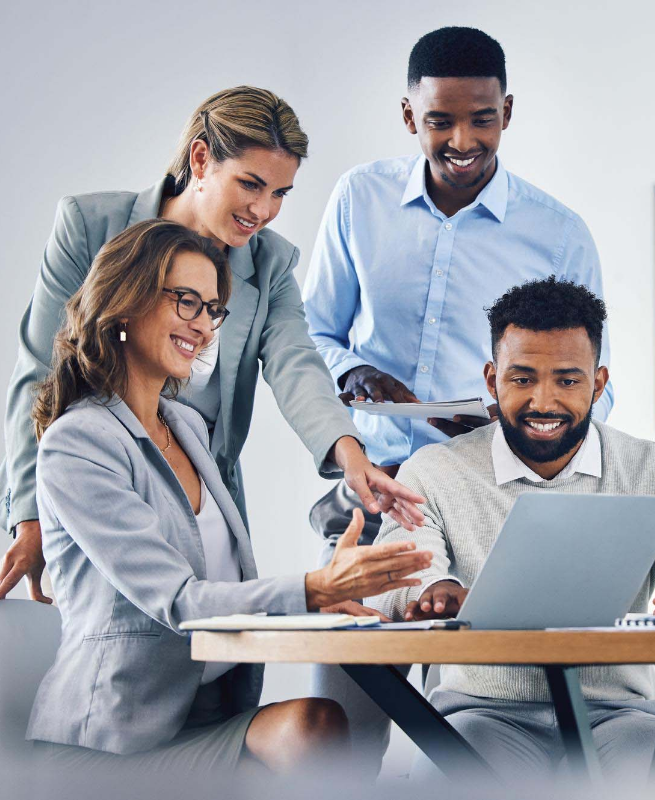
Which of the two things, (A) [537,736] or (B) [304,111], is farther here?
(B) [304,111]

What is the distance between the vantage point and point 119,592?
1585 millimetres

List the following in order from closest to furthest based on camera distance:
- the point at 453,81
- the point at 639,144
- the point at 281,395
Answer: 1. the point at 281,395
2. the point at 453,81
3. the point at 639,144

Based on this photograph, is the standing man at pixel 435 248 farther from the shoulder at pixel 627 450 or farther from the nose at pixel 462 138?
the shoulder at pixel 627 450

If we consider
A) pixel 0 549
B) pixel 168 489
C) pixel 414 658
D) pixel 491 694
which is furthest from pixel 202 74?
pixel 414 658

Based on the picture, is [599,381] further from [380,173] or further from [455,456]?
[380,173]

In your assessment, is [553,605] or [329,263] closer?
[553,605]

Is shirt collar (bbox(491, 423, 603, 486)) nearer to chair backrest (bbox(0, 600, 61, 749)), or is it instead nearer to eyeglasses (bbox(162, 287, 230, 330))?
eyeglasses (bbox(162, 287, 230, 330))

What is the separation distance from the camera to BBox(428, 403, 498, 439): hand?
216cm

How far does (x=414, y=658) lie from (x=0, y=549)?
7.88 ft

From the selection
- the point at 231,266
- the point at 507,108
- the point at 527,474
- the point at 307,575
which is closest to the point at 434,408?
the point at 527,474

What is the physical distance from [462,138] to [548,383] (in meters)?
0.66

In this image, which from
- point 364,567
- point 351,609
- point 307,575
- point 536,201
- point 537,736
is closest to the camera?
point 364,567

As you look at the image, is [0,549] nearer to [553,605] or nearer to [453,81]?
[453,81]

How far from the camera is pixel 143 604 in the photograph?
1490mm
